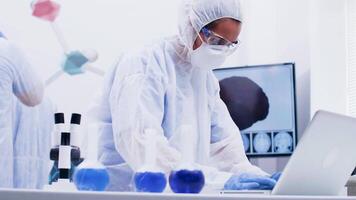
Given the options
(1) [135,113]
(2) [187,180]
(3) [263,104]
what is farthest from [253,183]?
(3) [263,104]

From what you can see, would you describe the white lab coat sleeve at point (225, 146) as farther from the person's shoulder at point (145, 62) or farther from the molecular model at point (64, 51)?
the molecular model at point (64, 51)

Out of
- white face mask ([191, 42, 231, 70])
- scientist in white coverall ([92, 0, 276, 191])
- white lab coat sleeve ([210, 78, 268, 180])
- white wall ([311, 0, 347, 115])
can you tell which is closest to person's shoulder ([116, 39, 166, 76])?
scientist in white coverall ([92, 0, 276, 191])

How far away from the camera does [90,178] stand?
1.21 meters

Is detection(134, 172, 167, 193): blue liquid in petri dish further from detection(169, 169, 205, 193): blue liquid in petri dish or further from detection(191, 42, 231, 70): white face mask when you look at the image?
detection(191, 42, 231, 70): white face mask

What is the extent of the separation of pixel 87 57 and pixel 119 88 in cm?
63

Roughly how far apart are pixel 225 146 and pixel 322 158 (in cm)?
96

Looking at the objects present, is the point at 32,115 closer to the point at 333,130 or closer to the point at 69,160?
the point at 69,160

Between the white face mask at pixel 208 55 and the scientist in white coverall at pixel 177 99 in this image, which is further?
the white face mask at pixel 208 55

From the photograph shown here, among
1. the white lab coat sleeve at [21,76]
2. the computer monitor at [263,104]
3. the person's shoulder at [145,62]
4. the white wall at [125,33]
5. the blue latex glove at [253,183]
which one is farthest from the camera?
the computer monitor at [263,104]

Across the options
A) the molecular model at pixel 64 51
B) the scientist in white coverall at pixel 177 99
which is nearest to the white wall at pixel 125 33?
the molecular model at pixel 64 51

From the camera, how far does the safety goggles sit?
1969mm

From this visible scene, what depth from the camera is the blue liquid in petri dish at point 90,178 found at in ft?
3.95

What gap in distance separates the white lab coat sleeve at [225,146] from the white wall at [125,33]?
490mm

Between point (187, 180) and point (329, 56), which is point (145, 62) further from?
point (329, 56)
